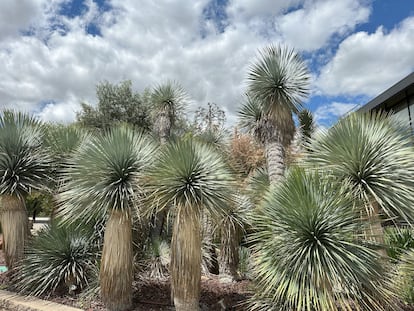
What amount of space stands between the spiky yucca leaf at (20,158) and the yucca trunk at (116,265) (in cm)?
280

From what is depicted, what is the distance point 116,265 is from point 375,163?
4.72 m

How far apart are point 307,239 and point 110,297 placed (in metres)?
3.71

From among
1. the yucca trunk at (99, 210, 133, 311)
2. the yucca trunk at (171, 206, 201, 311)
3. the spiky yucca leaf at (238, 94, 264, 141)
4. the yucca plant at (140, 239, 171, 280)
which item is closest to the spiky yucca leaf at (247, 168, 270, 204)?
the spiky yucca leaf at (238, 94, 264, 141)

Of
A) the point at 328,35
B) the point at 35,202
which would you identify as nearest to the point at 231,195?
the point at 328,35

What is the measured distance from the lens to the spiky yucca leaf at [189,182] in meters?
5.33

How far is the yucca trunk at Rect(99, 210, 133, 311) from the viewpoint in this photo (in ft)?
19.3

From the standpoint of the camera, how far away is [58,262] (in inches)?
273

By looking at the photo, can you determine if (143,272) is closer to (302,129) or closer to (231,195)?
(231,195)

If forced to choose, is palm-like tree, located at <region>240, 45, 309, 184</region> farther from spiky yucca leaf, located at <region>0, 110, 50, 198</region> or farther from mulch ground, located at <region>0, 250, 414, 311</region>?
spiky yucca leaf, located at <region>0, 110, 50, 198</region>

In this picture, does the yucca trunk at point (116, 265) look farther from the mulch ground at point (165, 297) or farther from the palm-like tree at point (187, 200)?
the palm-like tree at point (187, 200)

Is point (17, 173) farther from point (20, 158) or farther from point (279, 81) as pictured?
point (279, 81)

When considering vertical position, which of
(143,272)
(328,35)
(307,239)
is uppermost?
(328,35)

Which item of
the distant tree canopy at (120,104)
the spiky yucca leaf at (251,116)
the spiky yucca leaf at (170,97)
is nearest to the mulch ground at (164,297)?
the spiky yucca leaf at (251,116)

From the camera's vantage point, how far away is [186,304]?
5.43 meters
